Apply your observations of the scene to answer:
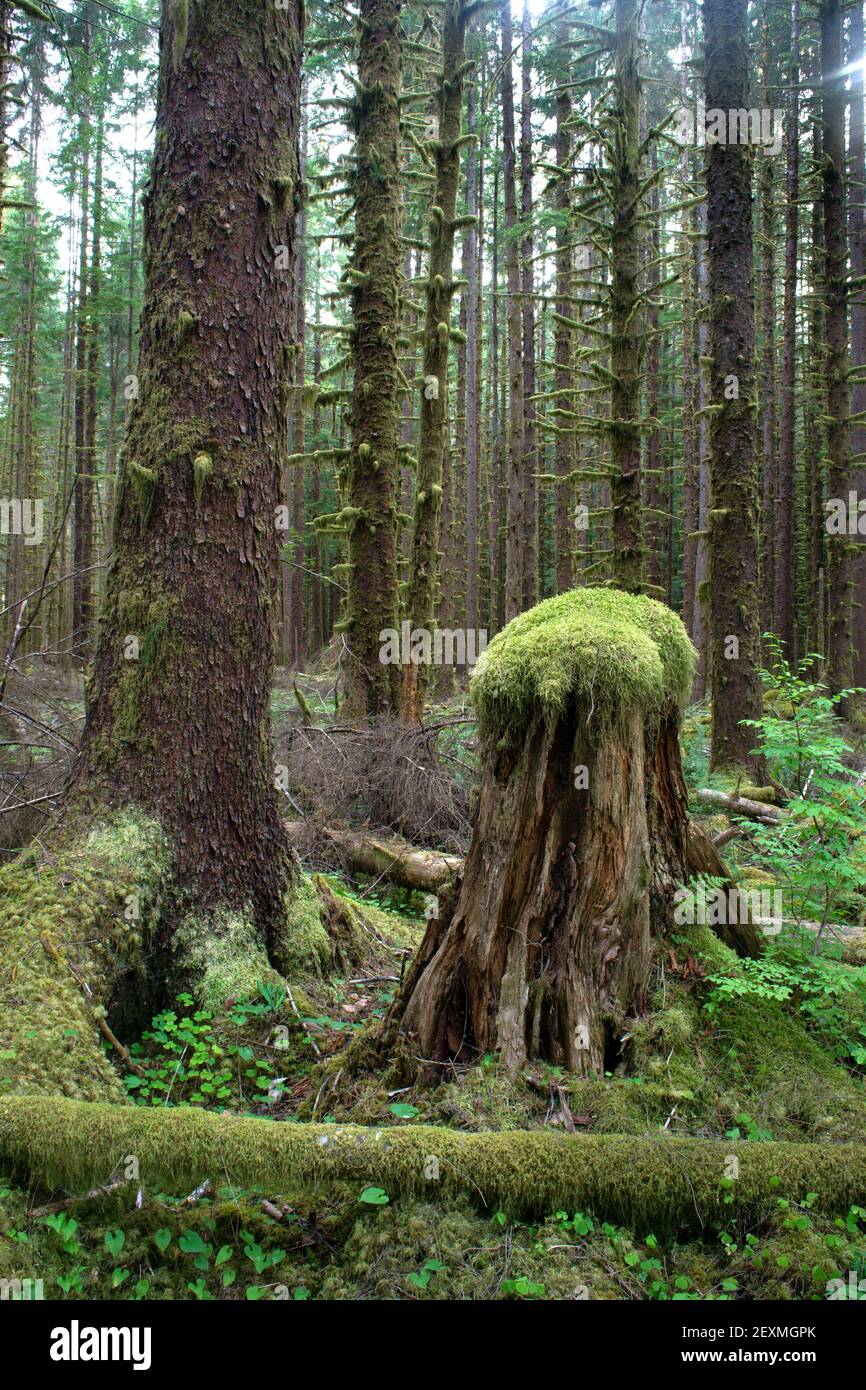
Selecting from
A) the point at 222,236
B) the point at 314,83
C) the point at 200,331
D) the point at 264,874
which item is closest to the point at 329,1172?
the point at 264,874

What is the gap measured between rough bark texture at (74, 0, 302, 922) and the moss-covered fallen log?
1.52 metres

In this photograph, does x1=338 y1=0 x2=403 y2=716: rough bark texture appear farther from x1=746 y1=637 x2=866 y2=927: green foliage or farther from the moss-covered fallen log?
the moss-covered fallen log

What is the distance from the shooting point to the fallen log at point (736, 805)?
29.5 feet

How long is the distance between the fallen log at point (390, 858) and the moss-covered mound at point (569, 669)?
3234 millimetres

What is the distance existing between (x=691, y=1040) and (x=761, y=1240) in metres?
0.94

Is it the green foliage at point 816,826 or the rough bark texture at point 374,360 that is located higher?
the rough bark texture at point 374,360

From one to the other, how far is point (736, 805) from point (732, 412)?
4767 millimetres

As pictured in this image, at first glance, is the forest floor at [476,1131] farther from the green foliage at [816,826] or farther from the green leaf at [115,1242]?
the green foliage at [816,826]

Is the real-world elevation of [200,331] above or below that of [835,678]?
above

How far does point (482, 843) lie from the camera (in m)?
3.50

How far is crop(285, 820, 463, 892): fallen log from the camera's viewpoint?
675cm

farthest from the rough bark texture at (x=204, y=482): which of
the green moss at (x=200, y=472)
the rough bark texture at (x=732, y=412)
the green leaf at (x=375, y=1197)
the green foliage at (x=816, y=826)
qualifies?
the rough bark texture at (x=732, y=412)

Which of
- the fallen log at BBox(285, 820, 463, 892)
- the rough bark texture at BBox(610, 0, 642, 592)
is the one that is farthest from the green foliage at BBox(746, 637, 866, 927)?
the rough bark texture at BBox(610, 0, 642, 592)

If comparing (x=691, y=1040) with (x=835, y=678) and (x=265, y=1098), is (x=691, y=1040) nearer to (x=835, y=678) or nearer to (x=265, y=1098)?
(x=265, y=1098)
